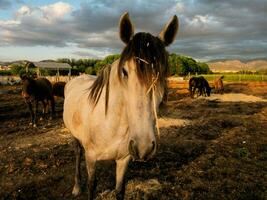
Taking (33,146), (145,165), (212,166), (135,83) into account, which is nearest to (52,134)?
(33,146)

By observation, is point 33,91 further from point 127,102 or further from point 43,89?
point 127,102

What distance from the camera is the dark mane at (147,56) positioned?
2602mm


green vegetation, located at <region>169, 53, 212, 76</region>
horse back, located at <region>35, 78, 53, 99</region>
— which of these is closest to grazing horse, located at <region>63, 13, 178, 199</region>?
horse back, located at <region>35, 78, 53, 99</region>

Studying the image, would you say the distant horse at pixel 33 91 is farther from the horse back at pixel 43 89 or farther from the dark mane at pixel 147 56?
the dark mane at pixel 147 56

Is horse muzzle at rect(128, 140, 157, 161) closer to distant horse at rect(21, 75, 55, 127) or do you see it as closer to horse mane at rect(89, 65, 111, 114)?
horse mane at rect(89, 65, 111, 114)

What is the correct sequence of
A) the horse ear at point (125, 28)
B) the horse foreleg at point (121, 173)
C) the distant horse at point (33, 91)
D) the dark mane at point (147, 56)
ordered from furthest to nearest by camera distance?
the distant horse at point (33, 91) → the horse foreleg at point (121, 173) → the horse ear at point (125, 28) → the dark mane at point (147, 56)

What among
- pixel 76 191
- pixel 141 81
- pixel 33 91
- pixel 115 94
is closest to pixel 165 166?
pixel 76 191

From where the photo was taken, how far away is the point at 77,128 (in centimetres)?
422

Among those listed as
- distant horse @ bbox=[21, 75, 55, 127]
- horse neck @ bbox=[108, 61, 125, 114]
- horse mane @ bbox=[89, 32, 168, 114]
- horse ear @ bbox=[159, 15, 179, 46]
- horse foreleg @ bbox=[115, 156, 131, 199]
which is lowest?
horse foreleg @ bbox=[115, 156, 131, 199]

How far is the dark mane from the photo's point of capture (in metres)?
2.60

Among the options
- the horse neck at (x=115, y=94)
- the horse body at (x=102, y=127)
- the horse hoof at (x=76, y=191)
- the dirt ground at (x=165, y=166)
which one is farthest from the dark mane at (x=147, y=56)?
the horse hoof at (x=76, y=191)

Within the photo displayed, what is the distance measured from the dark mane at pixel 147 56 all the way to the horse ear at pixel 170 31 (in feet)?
0.65

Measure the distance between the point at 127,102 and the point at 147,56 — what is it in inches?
17.9

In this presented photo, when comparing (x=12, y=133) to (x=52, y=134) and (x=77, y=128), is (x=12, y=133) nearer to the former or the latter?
(x=52, y=134)
